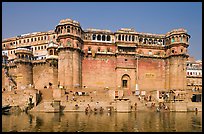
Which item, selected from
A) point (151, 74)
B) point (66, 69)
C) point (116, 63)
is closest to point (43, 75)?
point (66, 69)

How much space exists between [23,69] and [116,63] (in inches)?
632

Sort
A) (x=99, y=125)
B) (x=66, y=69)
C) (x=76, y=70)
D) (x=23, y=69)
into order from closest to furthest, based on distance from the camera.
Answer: (x=99, y=125), (x=66, y=69), (x=76, y=70), (x=23, y=69)

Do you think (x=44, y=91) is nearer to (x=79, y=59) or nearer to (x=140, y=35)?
(x=79, y=59)

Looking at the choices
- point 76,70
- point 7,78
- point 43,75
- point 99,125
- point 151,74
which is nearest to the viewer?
point 99,125

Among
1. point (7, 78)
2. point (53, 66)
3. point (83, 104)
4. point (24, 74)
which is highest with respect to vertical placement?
point (53, 66)

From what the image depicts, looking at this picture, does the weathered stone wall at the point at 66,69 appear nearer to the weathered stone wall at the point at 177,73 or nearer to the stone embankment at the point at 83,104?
the stone embankment at the point at 83,104

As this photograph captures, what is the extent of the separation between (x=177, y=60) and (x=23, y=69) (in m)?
26.5

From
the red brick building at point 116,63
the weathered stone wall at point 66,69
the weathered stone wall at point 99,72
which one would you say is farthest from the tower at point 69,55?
the weathered stone wall at point 99,72

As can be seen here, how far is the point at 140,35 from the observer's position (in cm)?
4547

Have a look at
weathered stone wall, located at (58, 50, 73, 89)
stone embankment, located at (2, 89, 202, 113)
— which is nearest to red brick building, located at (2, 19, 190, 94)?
weathered stone wall, located at (58, 50, 73, 89)

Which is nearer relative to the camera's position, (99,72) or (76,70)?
(76,70)

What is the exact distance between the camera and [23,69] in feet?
141

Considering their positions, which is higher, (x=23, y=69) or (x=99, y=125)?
(x=23, y=69)

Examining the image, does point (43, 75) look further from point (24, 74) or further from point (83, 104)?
point (83, 104)
